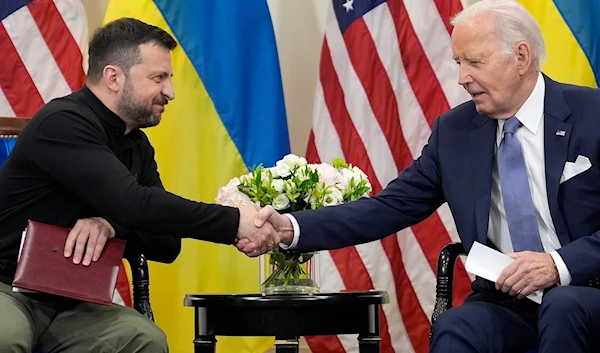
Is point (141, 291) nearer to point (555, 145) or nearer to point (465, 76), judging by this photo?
point (465, 76)

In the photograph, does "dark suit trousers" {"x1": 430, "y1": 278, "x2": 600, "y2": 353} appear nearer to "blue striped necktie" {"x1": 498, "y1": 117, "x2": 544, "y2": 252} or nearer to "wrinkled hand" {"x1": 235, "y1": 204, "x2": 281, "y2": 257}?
"blue striped necktie" {"x1": 498, "y1": 117, "x2": 544, "y2": 252}

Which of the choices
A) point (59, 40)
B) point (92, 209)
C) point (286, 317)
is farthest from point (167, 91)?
point (59, 40)

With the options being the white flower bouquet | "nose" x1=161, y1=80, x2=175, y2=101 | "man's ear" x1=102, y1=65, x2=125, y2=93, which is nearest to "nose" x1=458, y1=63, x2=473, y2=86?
the white flower bouquet

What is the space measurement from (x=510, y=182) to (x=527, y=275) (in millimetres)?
349

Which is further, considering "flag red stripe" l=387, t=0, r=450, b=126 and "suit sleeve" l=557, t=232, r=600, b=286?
"flag red stripe" l=387, t=0, r=450, b=126

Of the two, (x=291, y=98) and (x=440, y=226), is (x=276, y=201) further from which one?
(x=291, y=98)

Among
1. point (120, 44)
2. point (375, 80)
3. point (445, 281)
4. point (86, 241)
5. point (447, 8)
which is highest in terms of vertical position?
point (447, 8)

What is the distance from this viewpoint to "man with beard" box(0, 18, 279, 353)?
2.86 m

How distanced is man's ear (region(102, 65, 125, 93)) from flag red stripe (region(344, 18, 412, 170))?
4.77 ft

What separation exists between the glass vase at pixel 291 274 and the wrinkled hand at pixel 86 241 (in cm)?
55

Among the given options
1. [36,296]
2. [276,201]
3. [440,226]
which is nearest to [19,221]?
[36,296]

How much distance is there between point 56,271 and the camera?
280 centimetres

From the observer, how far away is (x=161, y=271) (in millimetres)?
4262

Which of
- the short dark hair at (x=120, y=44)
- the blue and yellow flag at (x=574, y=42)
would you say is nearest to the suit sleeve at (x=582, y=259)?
the short dark hair at (x=120, y=44)
